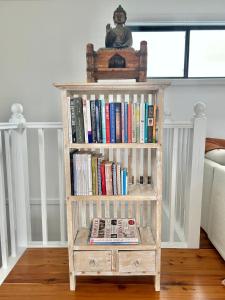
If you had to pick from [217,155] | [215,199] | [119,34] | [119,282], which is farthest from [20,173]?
[217,155]

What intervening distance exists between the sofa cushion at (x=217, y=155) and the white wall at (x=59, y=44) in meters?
0.71

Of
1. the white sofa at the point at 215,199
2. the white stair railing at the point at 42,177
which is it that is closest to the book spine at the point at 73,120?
the white stair railing at the point at 42,177

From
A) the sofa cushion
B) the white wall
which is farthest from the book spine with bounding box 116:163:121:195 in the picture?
the white wall

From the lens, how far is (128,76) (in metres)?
1.37

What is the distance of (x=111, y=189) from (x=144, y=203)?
0.47 meters

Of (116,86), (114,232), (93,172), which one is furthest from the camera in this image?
(114,232)

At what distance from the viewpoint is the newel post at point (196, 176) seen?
175cm

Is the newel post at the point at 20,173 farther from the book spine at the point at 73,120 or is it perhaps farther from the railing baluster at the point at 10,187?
the book spine at the point at 73,120

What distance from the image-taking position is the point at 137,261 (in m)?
1.40

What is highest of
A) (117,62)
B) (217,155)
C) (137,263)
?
(117,62)

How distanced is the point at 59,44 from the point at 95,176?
195cm

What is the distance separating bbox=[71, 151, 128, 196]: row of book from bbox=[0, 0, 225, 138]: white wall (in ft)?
5.25

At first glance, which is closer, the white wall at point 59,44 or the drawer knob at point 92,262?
the drawer knob at point 92,262

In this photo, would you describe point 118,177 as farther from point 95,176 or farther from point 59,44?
point 59,44
